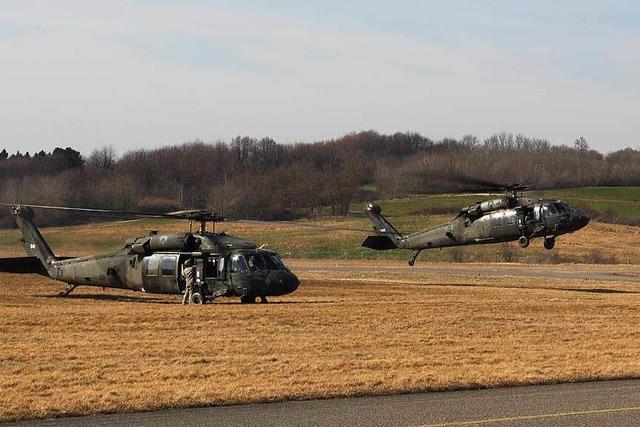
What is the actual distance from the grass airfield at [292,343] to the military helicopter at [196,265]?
3.33 ft

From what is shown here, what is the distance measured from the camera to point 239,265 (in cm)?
3031

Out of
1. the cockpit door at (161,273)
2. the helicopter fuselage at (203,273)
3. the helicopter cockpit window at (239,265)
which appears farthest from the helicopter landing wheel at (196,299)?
the helicopter cockpit window at (239,265)

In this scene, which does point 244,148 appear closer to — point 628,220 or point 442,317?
point 628,220

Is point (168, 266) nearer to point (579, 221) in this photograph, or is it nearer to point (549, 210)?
point (549, 210)

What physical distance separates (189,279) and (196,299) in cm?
70

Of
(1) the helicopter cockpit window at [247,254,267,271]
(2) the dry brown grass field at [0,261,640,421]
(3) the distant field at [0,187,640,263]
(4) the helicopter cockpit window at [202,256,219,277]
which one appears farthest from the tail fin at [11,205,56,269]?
(3) the distant field at [0,187,640,263]

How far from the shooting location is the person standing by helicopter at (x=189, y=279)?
30906 millimetres

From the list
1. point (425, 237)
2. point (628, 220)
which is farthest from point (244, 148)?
point (425, 237)

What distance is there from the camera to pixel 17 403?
13258 mm

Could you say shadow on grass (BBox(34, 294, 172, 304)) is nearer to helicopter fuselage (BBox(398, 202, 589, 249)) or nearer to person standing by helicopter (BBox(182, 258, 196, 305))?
person standing by helicopter (BBox(182, 258, 196, 305))

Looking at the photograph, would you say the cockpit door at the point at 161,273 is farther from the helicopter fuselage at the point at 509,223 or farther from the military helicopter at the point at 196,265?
the helicopter fuselage at the point at 509,223

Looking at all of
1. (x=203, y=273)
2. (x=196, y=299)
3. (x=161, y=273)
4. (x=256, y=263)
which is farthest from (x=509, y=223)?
(x=161, y=273)

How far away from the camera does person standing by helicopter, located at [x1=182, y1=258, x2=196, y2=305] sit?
30906 mm

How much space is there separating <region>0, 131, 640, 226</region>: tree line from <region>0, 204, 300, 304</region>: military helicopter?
9.33m
